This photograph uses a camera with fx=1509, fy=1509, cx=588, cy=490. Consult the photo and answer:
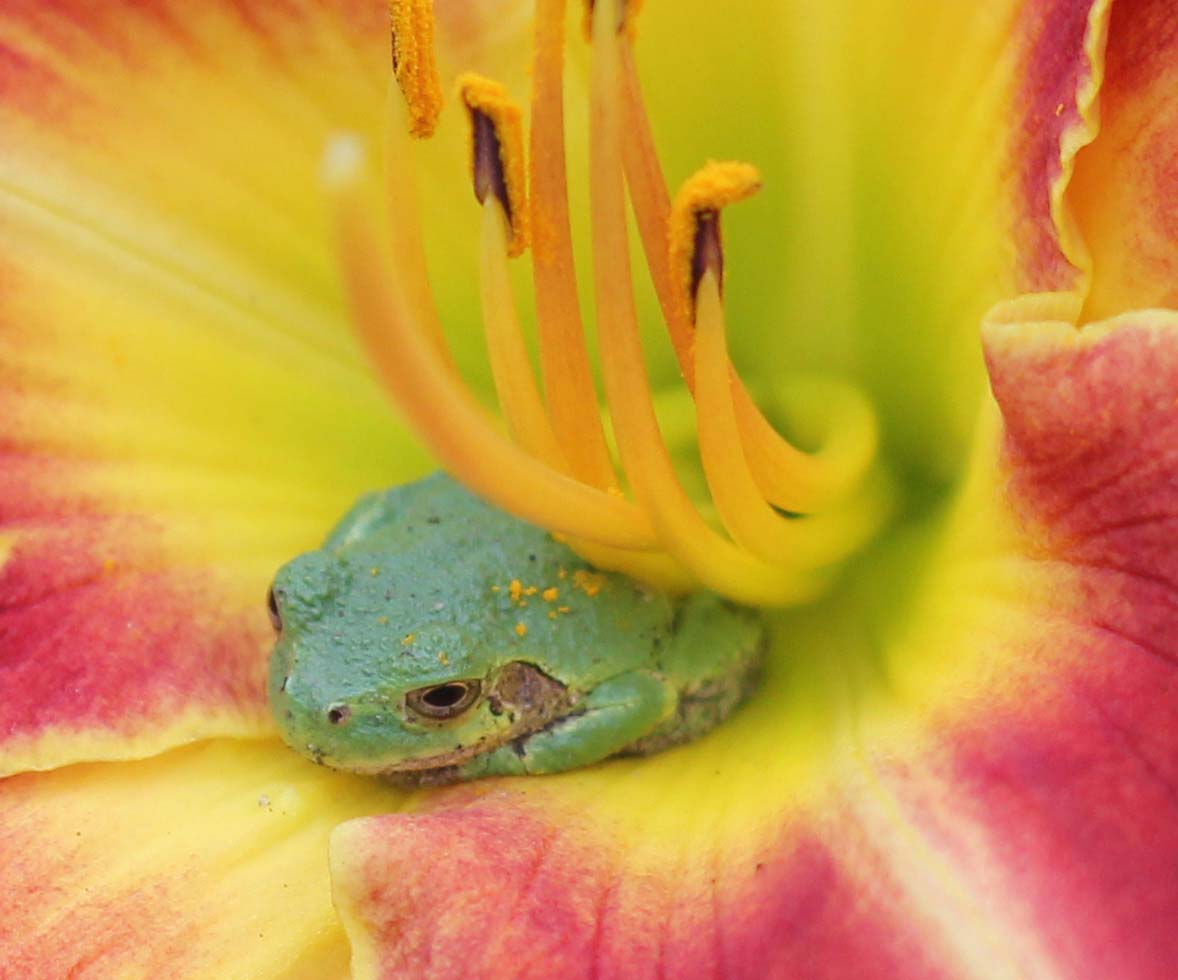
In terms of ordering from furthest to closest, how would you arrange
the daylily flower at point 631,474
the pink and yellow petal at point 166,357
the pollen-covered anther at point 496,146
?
1. the pink and yellow petal at point 166,357
2. the pollen-covered anther at point 496,146
3. the daylily flower at point 631,474

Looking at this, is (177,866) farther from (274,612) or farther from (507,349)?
(507,349)

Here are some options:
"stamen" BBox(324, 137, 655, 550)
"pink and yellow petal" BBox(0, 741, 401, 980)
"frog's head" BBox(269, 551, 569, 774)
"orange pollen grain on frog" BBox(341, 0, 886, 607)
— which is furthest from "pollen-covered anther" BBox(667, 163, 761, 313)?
"pink and yellow petal" BBox(0, 741, 401, 980)

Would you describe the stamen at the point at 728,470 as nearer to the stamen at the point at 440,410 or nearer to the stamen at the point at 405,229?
the stamen at the point at 440,410

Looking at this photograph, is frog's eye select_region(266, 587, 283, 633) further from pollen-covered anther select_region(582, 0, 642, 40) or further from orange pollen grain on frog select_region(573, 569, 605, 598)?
pollen-covered anther select_region(582, 0, 642, 40)

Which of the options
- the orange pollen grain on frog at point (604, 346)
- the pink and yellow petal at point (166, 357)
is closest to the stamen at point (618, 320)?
the orange pollen grain on frog at point (604, 346)

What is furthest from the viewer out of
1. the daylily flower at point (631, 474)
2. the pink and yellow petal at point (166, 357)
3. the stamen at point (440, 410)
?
the pink and yellow petal at point (166, 357)

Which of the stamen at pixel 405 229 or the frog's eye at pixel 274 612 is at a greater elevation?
the stamen at pixel 405 229
